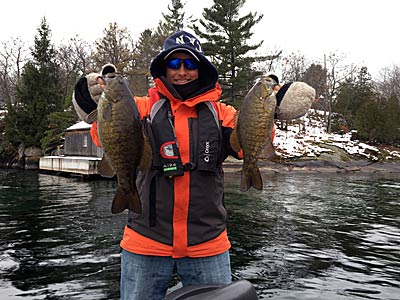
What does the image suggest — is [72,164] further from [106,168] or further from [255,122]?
[255,122]

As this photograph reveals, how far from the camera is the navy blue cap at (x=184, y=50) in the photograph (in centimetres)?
312

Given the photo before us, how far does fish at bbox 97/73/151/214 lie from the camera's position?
275cm

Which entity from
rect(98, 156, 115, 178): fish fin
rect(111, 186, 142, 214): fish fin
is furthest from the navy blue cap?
rect(111, 186, 142, 214): fish fin

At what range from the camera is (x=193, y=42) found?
3.29 metres

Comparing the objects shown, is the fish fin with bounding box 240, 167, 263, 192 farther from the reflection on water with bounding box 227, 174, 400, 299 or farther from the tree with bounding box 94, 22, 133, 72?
the tree with bounding box 94, 22, 133, 72

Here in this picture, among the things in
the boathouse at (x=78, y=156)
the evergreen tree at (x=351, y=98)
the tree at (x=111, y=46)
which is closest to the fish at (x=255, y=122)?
the boathouse at (x=78, y=156)

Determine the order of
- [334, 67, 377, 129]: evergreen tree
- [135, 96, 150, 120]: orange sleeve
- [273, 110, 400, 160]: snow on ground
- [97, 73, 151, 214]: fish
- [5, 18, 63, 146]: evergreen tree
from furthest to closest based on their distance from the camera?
[334, 67, 377, 129]: evergreen tree, [5, 18, 63, 146]: evergreen tree, [273, 110, 400, 160]: snow on ground, [135, 96, 150, 120]: orange sleeve, [97, 73, 151, 214]: fish

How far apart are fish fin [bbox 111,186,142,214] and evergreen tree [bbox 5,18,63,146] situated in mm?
37258

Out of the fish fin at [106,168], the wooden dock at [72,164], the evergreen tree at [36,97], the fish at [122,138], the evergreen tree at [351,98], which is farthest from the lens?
the evergreen tree at [351,98]

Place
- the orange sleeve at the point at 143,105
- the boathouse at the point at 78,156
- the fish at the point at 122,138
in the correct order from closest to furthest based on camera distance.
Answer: the fish at the point at 122,138 < the orange sleeve at the point at 143,105 < the boathouse at the point at 78,156

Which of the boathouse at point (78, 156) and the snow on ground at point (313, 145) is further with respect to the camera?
the snow on ground at point (313, 145)

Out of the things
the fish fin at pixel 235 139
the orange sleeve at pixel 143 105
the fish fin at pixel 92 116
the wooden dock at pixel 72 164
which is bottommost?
the wooden dock at pixel 72 164

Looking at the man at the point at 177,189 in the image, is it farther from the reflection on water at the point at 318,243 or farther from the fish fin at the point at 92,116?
the reflection on water at the point at 318,243

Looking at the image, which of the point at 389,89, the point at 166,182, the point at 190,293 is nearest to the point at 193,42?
the point at 166,182
